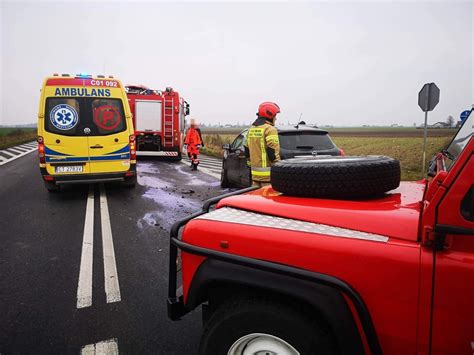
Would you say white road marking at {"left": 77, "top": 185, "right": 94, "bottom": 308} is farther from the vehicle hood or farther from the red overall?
the red overall

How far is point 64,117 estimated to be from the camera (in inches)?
278

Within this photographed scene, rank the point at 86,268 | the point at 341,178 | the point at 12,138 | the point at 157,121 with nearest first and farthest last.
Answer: the point at 341,178
the point at 86,268
the point at 157,121
the point at 12,138

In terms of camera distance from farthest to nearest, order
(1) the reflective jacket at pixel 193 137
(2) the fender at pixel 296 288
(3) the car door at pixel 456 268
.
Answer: (1) the reflective jacket at pixel 193 137, (2) the fender at pixel 296 288, (3) the car door at pixel 456 268

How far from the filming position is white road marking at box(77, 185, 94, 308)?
305 centimetres

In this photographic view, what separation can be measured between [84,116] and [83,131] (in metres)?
0.33

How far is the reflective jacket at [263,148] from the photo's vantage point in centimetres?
470

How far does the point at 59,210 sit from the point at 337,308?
6.08 m

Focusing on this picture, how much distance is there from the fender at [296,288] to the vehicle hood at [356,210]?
33cm

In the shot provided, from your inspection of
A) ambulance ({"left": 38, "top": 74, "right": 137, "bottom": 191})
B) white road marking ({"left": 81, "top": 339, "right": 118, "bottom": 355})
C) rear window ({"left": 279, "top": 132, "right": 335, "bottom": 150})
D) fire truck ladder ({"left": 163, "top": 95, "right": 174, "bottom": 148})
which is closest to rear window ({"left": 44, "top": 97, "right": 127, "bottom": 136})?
ambulance ({"left": 38, "top": 74, "right": 137, "bottom": 191})

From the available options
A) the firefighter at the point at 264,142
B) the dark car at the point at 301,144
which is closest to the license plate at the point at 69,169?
the dark car at the point at 301,144

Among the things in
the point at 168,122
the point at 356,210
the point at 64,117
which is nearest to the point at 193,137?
the point at 168,122

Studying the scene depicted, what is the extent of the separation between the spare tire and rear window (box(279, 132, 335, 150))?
4.20 metres

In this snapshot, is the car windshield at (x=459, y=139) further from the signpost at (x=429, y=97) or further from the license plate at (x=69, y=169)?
the license plate at (x=69, y=169)

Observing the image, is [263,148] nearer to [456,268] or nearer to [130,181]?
[456,268]
